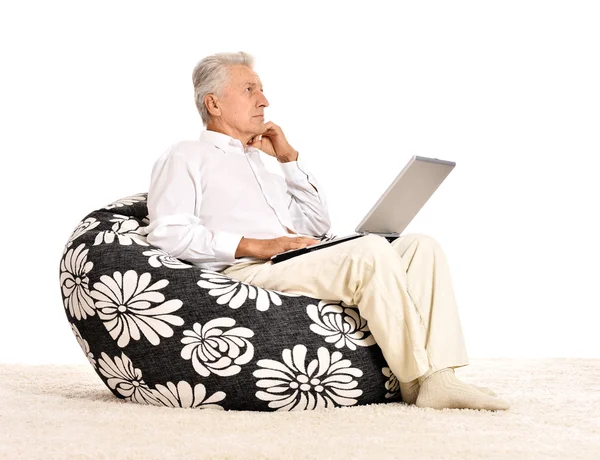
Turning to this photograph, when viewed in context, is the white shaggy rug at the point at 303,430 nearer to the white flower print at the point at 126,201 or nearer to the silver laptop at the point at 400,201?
the silver laptop at the point at 400,201

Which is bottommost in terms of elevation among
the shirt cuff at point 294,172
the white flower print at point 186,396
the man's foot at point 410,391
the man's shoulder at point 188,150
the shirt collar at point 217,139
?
the man's foot at point 410,391

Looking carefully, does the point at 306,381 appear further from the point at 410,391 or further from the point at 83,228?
the point at 83,228

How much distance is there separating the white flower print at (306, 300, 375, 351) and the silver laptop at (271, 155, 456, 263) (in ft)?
0.66

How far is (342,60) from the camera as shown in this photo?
16.3 feet

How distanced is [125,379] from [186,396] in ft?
0.74

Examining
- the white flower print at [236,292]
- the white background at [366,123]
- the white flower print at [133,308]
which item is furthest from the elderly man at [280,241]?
the white background at [366,123]

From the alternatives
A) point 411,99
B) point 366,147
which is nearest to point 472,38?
point 411,99

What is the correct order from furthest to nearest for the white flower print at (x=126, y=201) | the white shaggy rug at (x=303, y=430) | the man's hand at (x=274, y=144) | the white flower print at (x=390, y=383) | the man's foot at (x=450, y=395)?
the man's hand at (x=274, y=144) < the white flower print at (x=126, y=201) < the white flower print at (x=390, y=383) < the man's foot at (x=450, y=395) < the white shaggy rug at (x=303, y=430)

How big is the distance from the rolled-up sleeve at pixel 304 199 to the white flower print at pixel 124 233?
673 mm

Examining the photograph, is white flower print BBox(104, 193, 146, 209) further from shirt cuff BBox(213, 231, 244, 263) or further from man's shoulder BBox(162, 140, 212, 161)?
shirt cuff BBox(213, 231, 244, 263)

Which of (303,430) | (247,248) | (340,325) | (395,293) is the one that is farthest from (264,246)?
(303,430)

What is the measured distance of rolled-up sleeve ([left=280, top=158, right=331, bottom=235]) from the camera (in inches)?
132

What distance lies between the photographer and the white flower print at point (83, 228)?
9.07ft

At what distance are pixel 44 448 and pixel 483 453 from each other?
943mm
